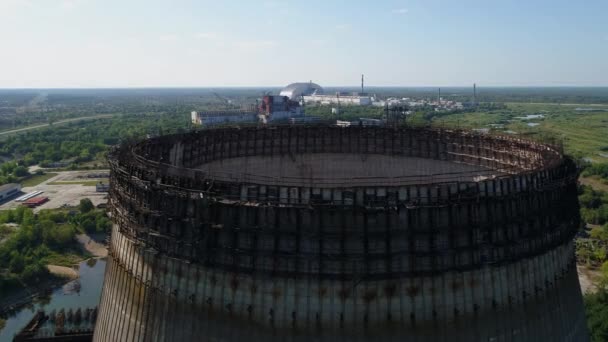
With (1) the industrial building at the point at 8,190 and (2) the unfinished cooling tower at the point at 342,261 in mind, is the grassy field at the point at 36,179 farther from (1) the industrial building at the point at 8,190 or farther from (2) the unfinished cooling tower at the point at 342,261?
(2) the unfinished cooling tower at the point at 342,261

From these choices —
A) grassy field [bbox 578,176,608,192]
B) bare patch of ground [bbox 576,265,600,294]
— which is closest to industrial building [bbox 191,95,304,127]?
grassy field [bbox 578,176,608,192]

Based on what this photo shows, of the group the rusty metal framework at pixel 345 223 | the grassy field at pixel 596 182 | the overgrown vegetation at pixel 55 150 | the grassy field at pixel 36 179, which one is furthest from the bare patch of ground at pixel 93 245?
the grassy field at pixel 596 182

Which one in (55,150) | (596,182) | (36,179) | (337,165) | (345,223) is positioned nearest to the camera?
(345,223)

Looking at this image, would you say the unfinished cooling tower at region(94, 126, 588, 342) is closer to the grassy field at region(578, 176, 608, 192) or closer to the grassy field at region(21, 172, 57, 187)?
the grassy field at region(578, 176, 608, 192)

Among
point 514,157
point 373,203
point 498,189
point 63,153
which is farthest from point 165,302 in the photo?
point 63,153

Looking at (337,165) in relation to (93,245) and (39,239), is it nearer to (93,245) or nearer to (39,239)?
(93,245)

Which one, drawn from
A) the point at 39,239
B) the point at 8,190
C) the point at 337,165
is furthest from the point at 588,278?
the point at 8,190

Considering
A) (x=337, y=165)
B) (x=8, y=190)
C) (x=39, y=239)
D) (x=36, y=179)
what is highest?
(x=337, y=165)
